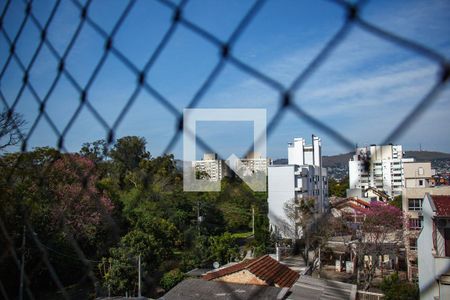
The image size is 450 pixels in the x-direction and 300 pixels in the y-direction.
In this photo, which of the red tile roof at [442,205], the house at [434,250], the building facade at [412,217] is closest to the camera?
the house at [434,250]

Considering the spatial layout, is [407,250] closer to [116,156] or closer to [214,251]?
[214,251]

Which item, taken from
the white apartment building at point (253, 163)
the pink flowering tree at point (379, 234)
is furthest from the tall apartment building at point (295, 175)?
the pink flowering tree at point (379, 234)

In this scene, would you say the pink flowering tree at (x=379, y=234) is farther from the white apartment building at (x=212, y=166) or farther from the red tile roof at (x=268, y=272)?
the white apartment building at (x=212, y=166)

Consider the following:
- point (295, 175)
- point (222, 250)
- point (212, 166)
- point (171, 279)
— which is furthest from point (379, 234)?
point (212, 166)

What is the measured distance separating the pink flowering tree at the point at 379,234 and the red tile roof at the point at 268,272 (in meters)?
1.52

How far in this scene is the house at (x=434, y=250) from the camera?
50 centimetres

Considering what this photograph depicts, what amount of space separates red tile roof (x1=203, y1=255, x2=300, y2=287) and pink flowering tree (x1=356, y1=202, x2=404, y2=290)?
152cm

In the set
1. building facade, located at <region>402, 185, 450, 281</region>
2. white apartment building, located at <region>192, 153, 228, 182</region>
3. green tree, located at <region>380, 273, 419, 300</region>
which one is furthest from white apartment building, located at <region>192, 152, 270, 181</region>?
building facade, located at <region>402, 185, 450, 281</region>

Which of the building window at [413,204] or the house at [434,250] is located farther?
the building window at [413,204]

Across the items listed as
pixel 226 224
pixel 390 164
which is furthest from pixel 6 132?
pixel 226 224

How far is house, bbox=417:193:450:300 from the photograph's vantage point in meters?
0.50

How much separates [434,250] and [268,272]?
10.9 ft

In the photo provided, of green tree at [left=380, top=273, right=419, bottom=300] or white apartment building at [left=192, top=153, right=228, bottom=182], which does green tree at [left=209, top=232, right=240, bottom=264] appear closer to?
green tree at [left=380, top=273, right=419, bottom=300]

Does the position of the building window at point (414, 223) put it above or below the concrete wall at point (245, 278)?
above
